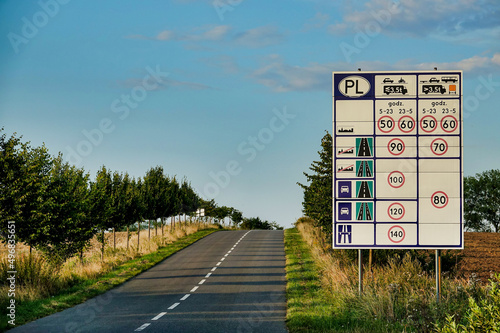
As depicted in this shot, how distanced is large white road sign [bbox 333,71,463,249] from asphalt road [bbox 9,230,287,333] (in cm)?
364

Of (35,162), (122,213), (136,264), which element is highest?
(35,162)

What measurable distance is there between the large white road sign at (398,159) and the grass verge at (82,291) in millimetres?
8710

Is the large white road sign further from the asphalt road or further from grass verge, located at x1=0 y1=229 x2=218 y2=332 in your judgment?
grass verge, located at x1=0 y1=229 x2=218 y2=332

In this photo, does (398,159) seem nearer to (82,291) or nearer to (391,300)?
(391,300)

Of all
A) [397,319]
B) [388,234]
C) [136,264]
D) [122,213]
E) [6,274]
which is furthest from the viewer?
[122,213]

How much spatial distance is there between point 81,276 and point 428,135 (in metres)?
16.8

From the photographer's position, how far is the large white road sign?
14.8 m

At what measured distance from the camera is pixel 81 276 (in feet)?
80.5

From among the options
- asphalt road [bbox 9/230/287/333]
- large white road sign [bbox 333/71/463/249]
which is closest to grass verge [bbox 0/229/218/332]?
asphalt road [bbox 9/230/287/333]

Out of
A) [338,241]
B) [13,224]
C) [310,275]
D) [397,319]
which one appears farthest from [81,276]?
[397,319]

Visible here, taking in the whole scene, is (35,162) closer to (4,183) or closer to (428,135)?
(4,183)

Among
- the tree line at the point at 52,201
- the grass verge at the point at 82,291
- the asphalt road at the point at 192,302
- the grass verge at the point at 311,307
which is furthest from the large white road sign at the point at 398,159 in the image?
the tree line at the point at 52,201

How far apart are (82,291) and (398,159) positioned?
12.5m

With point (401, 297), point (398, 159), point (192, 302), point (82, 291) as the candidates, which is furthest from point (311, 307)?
point (82, 291)
